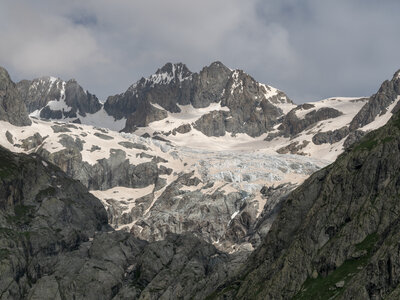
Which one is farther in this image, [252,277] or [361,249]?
[252,277]

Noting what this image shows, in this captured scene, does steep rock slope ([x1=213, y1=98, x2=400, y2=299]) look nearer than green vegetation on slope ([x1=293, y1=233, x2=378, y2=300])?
Yes

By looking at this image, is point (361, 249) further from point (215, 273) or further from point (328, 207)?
point (215, 273)

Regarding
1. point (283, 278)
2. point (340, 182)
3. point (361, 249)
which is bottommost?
point (283, 278)

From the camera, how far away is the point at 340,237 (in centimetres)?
12950

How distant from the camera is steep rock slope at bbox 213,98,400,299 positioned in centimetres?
10706

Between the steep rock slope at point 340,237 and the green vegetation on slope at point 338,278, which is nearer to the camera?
the steep rock slope at point 340,237

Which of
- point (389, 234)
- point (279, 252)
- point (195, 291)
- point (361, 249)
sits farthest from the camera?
point (195, 291)

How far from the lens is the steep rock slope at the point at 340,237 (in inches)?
4215

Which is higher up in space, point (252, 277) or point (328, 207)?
point (328, 207)

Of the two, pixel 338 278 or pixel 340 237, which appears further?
pixel 340 237

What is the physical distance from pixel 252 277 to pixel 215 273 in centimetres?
3882

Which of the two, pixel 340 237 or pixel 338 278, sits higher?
pixel 340 237

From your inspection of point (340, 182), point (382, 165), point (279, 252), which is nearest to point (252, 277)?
point (279, 252)

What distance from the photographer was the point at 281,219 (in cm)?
16650
